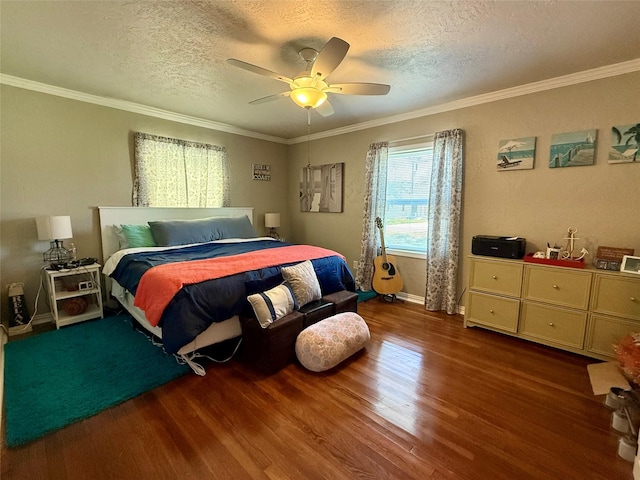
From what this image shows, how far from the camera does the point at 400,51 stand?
6.97 feet

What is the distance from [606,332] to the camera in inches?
88.7

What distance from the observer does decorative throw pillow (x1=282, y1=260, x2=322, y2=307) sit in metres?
2.44

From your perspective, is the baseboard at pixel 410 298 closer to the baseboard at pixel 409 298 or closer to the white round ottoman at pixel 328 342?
the baseboard at pixel 409 298

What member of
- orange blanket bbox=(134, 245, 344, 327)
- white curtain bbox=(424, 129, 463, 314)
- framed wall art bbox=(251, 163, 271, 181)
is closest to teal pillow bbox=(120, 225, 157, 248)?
orange blanket bbox=(134, 245, 344, 327)

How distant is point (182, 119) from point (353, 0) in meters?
2.99

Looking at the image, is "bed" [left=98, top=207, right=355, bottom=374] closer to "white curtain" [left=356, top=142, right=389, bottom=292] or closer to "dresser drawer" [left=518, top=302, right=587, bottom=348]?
"white curtain" [left=356, top=142, right=389, bottom=292]

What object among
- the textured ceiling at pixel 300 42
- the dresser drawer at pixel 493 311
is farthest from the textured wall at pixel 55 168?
the dresser drawer at pixel 493 311

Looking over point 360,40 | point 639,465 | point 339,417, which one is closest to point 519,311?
point 639,465

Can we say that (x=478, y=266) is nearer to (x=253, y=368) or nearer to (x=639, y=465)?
(x=639, y=465)

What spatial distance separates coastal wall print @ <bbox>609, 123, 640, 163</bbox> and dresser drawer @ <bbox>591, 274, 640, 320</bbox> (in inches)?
38.7

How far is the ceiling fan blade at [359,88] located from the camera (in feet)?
6.97

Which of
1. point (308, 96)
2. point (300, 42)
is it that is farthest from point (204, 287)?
point (300, 42)

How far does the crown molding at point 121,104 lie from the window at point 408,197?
7.78 ft

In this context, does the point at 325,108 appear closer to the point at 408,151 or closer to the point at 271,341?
the point at 408,151
